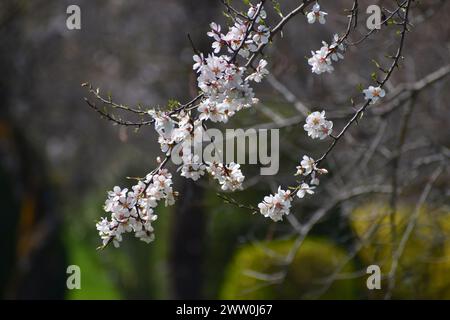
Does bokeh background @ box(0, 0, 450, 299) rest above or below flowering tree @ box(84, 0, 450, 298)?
above

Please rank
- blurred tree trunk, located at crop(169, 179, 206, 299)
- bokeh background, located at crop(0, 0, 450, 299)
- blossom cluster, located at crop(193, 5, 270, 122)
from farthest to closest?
blurred tree trunk, located at crop(169, 179, 206, 299) → bokeh background, located at crop(0, 0, 450, 299) → blossom cluster, located at crop(193, 5, 270, 122)

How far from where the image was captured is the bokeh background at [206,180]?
5570 mm

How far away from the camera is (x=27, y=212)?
802 cm

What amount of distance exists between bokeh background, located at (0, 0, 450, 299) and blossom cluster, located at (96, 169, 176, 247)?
41.6 inches

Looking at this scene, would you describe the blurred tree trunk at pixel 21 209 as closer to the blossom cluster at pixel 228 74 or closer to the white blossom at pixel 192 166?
the white blossom at pixel 192 166

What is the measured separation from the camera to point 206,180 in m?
6.47

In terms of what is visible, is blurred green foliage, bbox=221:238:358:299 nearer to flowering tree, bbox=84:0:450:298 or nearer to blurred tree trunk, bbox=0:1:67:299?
blurred tree trunk, bbox=0:1:67:299

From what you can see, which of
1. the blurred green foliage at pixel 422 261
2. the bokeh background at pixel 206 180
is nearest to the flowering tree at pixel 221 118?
the bokeh background at pixel 206 180

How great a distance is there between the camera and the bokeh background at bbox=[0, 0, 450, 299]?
219 inches

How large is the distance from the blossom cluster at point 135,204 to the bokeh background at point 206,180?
106 cm

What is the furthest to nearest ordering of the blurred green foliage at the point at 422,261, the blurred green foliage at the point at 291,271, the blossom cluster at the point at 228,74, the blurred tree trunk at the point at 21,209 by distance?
1. the blurred tree trunk at the point at 21,209
2. the blurred green foliage at the point at 291,271
3. the blurred green foliage at the point at 422,261
4. the blossom cluster at the point at 228,74

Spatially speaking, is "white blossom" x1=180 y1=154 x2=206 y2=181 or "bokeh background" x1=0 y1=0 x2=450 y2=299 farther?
"bokeh background" x1=0 y1=0 x2=450 y2=299

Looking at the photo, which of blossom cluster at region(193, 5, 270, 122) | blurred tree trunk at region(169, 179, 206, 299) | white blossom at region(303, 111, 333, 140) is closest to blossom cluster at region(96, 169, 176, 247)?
blossom cluster at region(193, 5, 270, 122)
